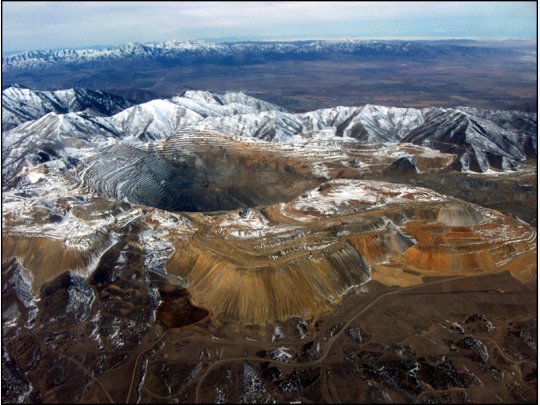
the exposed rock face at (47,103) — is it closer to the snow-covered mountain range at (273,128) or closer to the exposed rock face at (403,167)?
the snow-covered mountain range at (273,128)

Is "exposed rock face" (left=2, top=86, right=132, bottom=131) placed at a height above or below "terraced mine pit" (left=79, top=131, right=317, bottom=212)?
above

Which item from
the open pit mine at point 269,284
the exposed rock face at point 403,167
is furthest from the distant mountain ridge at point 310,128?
the exposed rock face at point 403,167

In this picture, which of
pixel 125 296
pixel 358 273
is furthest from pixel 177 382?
pixel 358 273

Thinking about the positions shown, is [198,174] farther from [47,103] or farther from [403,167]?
[47,103]

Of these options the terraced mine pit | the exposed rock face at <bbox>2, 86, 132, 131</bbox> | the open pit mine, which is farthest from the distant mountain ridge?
the open pit mine

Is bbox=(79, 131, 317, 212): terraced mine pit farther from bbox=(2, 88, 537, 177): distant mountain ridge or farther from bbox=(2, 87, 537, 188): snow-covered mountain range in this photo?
bbox=(2, 88, 537, 177): distant mountain ridge

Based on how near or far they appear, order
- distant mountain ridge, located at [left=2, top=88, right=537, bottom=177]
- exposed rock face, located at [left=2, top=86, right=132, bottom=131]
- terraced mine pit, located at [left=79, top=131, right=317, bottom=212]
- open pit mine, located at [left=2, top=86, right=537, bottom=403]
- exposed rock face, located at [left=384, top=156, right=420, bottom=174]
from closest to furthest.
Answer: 1. open pit mine, located at [left=2, top=86, right=537, bottom=403]
2. terraced mine pit, located at [left=79, top=131, right=317, bottom=212]
3. exposed rock face, located at [left=384, top=156, right=420, bottom=174]
4. distant mountain ridge, located at [left=2, top=88, right=537, bottom=177]
5. exposed rock face, located at [left=2, top=86, right=132, bottom=131]

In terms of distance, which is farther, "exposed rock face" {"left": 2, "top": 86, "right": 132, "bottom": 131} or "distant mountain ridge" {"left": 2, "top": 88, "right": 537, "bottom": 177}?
"exposed rock face" {"left": 2, "top": 86, "right": 132, "bottom": 131}

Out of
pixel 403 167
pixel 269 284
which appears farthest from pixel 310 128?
pixel 269 284
